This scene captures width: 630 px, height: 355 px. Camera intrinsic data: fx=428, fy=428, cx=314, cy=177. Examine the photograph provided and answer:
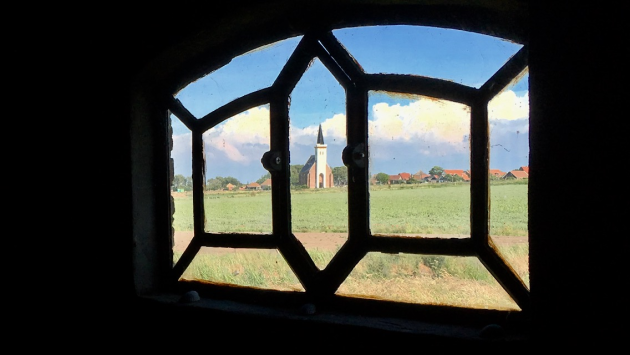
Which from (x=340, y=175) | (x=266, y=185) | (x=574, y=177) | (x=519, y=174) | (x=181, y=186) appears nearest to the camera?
(x=574, y=177)

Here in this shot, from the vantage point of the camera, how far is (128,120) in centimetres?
125

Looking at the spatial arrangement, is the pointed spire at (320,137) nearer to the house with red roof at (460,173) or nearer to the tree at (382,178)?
the tree at (382,178)

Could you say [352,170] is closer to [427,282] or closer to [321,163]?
[321,163]

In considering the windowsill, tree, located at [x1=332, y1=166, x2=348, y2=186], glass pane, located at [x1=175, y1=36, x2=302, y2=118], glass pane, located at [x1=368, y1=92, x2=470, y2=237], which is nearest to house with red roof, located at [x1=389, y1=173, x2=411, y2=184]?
glass pane, located at [x1=368, y1=92, x2=470, y2=237]

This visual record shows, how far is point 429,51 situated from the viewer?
1046mm

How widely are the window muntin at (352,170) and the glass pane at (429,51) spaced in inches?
0.9

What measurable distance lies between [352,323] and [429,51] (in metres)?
0.68

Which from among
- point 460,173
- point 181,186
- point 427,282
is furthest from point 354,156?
point 181,186

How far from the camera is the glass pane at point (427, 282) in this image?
995 millimetres

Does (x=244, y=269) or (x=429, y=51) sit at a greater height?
(x=429, y=51)

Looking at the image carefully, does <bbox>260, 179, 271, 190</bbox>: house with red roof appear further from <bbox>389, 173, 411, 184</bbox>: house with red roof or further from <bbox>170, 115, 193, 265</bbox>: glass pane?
<bbox>389, 173, 411, 184</bbox>: house with red roof

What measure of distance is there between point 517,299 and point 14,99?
1.59 metres

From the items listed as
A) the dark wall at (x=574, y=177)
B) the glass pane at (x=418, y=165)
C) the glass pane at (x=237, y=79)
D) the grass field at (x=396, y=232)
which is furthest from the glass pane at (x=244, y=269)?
the dark wall at (x=574, y=177)

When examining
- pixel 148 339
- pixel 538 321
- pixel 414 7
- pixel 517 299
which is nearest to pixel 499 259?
pixel 517 299
